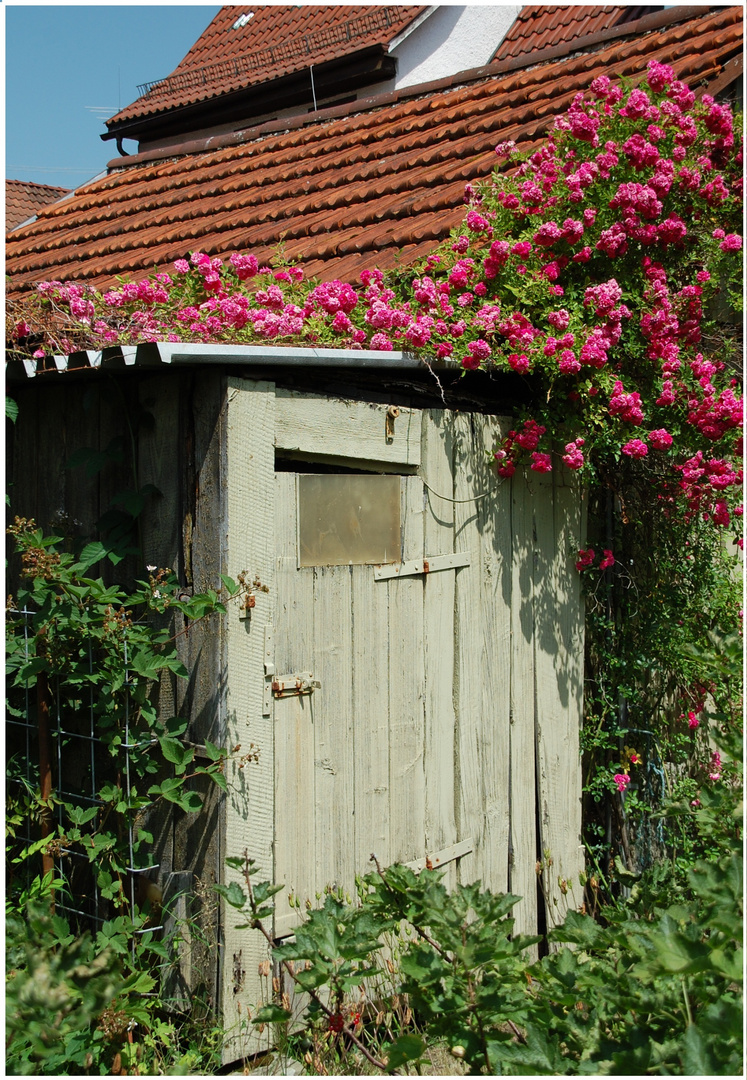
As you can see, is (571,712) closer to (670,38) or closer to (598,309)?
(598,309)

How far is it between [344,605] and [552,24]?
8.85 metres

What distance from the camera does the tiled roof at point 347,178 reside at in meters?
4.82

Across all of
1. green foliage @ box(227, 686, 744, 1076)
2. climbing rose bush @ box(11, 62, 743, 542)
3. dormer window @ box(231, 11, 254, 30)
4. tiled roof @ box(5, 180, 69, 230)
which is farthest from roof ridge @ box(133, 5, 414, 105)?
green foliage @ box(227, 686, 744, 1076)

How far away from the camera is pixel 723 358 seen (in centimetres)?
410

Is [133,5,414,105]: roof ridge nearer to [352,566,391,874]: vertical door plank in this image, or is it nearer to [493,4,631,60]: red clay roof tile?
[493,4,631,60]: red clay roof tile

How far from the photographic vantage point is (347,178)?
5809mm

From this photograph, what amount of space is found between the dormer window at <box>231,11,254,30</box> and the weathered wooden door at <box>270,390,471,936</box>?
1108 cm

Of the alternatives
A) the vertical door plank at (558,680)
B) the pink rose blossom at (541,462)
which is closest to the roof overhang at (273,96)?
the vertical door plank at (558,680)

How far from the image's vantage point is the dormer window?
12229 millimetres

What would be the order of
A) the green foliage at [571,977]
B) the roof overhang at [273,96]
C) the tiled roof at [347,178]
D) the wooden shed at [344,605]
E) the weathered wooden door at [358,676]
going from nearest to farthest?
the green foliage at [571,977]
the wooden shed at [344,605]
the weathered wooden door at [358,676]
the tiled roof at [347,178]
the roof overhang at [273,96]

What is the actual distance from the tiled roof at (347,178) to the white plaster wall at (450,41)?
3515mm

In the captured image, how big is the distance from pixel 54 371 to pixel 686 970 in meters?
2.62

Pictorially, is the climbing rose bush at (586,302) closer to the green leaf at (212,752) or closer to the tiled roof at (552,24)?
the green leaf at (212,752)

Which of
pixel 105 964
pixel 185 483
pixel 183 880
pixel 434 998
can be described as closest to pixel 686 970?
pixel 434 998
